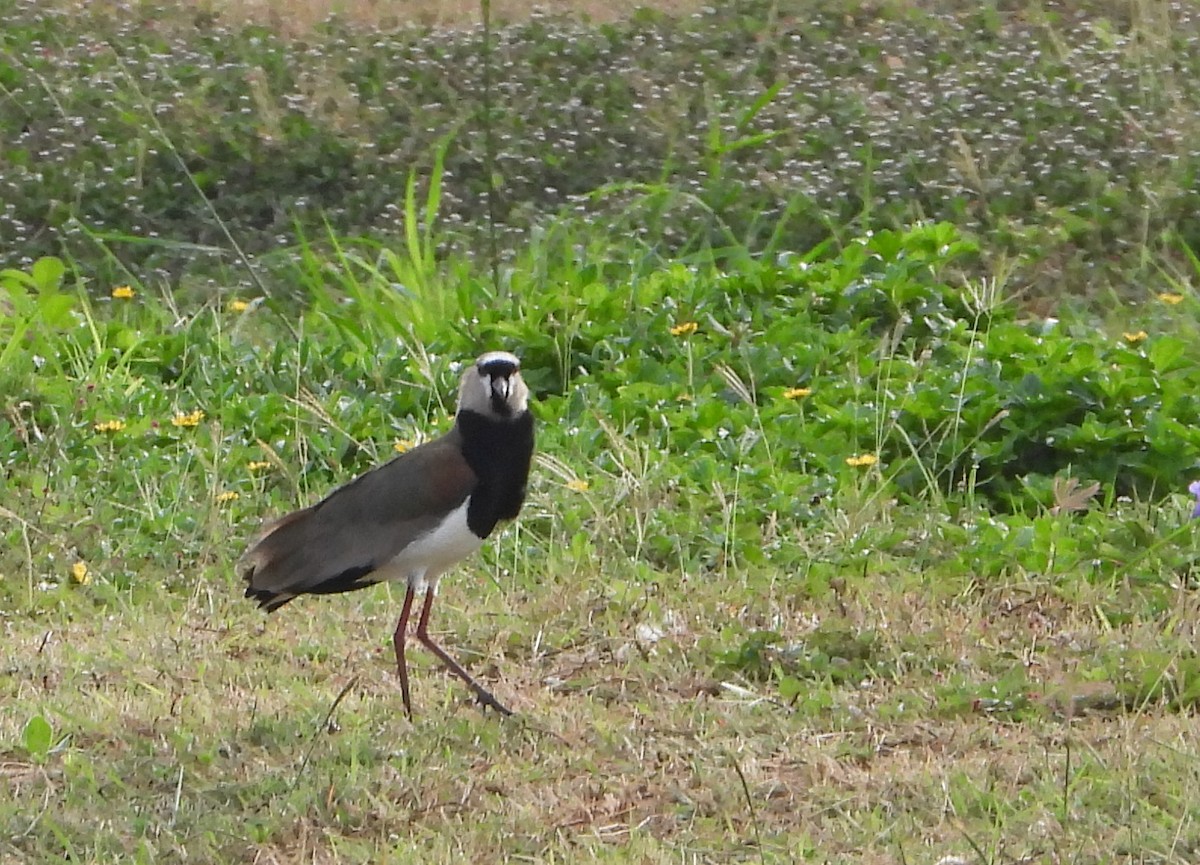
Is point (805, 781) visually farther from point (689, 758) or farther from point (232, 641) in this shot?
point (232, 641)

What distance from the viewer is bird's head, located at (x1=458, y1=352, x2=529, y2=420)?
14.0ft

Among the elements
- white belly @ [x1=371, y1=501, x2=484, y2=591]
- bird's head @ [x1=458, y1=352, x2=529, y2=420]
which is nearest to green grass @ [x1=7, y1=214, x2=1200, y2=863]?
white belly @ [x1=371, y1=501, x2=484, y2=591]

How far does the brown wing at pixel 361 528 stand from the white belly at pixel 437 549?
0.02m

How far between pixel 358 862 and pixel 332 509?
109cm

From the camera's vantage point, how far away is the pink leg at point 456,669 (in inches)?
167

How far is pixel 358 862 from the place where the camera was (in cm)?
351

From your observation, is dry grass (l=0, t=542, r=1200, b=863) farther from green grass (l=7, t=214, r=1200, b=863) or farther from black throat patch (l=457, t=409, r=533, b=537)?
black throat patch (l=457, t=409, r=533, b=537)

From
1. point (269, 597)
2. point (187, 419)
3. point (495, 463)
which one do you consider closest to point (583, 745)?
point (495, 463)

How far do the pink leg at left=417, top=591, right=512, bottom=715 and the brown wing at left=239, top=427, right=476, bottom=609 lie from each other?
7.1 inches

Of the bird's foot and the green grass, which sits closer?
the green grass

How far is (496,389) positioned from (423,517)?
1.10ft

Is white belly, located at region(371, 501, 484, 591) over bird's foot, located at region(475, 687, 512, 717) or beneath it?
over

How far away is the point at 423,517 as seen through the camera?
13.8 feet

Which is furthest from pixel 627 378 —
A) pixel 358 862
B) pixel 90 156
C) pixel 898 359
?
pixel 90 156
